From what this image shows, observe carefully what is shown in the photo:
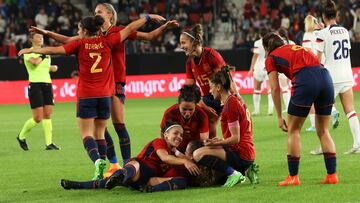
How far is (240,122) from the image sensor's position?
10969 mm

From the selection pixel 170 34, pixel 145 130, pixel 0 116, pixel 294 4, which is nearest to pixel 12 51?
pixel 170 34

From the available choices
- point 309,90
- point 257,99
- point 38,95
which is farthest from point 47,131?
point 257,99

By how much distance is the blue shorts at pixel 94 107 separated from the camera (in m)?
11.8

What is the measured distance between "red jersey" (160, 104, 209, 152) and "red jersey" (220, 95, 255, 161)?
0.44 meters

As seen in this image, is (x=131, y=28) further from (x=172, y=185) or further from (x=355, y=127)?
(x=355, y=127)

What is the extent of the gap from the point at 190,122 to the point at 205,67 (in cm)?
155

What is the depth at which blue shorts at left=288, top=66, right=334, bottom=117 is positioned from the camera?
10570 millimetres

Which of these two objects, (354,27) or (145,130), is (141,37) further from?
(354,27)

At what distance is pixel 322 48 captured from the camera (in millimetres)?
14328

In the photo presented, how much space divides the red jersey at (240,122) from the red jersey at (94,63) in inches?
69.3

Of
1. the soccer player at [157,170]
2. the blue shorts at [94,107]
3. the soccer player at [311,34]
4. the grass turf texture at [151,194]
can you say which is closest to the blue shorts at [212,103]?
the grass turf texture at [151,194]

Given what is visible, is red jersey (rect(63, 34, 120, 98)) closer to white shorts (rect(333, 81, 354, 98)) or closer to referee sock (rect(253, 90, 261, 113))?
white shorts (rect(333, 81, 354, 98))

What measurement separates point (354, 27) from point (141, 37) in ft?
73.4

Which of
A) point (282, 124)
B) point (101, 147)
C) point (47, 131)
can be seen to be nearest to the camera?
point (282, 124)
